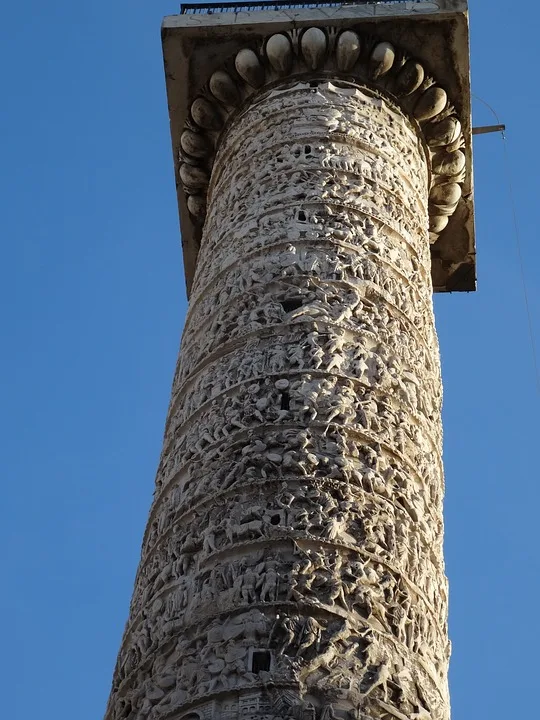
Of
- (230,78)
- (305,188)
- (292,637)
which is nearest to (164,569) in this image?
(292,637)

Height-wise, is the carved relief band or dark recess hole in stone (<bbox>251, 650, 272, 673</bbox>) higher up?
the carved relief band

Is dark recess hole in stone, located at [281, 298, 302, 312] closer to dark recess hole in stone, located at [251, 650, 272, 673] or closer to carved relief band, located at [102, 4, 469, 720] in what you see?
carved relief band, located at [102, 4, 469, 720]

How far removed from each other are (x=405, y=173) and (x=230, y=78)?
4.22ft

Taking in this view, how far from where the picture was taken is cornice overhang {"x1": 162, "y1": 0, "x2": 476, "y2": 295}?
670 centimetres

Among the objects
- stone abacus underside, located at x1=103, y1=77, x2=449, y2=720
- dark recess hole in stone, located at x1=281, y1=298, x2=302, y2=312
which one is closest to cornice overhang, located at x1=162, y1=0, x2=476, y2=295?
stone abacus underside, located at x1=103, y1=77, x2=449, y2=720

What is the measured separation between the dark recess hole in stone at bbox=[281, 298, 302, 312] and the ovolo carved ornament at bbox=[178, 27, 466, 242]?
84.7 inches

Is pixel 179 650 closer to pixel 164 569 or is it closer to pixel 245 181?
pixel 164 569

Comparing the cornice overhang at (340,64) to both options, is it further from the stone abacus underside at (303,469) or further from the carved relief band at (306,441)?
the stone abacus underside at (303,469)

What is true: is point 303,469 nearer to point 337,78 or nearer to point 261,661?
point 261,661

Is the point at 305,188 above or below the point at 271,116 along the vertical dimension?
below

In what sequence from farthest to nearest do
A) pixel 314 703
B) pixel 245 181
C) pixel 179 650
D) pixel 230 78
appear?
pixel 230 78 < pixel 245 181 < pixel 179 650 < pixel 314 703

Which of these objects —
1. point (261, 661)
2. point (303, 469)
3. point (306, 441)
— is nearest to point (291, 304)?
point (306, 441)

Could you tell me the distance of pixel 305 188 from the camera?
18.3 feet

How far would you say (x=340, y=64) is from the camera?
262 inches
